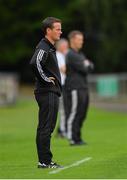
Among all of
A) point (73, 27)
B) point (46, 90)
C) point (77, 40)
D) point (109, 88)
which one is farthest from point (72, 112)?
point (73, 27)

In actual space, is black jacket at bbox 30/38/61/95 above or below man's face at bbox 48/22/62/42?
below

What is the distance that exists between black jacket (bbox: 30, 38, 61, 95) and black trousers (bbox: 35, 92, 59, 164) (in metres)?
0.12

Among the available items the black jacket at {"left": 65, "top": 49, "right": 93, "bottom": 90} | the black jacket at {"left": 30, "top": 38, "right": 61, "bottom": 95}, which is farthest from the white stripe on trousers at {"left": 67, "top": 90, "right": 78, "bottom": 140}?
the black jacket at {"left": 30, "top": 38, "right": 61, "bottom": 95}

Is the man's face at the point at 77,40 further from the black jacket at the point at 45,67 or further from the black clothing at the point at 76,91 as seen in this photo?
the black jacket at the point at 45,67

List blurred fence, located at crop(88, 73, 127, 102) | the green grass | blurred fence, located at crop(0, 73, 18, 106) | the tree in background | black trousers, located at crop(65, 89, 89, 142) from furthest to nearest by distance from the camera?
1. the tree in background
2. blurred fence, located at crop(88, 73, 127, 102)
3. blurred fence, located at crop(0, 73, 18, 106)
4. black trousers, located at crop(65, 89, 89, 142)
5. the green grass

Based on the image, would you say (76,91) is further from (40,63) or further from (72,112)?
(40,63)

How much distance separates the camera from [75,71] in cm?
1750

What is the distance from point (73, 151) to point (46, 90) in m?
3.29

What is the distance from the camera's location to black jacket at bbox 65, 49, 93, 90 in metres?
17.4

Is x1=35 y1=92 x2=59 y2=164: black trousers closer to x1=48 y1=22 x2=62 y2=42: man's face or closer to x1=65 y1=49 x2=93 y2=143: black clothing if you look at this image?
x1=48 y1=22 x2=62 y2=42: man's face

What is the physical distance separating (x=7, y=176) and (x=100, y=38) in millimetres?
44931

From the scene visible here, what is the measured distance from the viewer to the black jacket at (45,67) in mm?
12297

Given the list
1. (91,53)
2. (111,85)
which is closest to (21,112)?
(111,85)

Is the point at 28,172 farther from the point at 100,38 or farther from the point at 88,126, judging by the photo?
the point at 100,38
